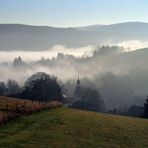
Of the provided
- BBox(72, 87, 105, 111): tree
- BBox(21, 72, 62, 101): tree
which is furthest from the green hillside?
BBox(72, 87, 105, 111): tree

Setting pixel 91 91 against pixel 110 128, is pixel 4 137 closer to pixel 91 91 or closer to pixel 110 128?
pixel 110 128

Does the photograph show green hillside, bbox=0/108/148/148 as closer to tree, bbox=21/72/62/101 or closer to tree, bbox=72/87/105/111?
tree, bbox=21/72/62/101

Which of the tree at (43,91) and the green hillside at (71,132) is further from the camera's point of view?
the tree at (43,91)

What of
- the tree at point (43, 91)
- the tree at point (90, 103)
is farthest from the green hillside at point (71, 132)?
the tree at point (90, 103)

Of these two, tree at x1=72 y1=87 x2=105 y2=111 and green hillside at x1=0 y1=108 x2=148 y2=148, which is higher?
tree at x1=72 y1=87 x2=105 y2=111

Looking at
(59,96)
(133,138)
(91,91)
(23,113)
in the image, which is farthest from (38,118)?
(91,91)

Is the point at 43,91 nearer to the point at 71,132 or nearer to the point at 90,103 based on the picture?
the point at 90,103

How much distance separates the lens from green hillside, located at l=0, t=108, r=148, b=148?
130ft

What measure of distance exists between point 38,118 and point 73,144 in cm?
1161

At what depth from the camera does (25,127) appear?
4547cm

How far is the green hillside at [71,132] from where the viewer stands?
3960 cm

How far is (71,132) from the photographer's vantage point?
44.7m

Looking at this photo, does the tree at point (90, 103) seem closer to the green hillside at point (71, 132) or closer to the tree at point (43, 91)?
the tree at point (43, 91)

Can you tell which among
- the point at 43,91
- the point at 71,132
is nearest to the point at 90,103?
the point at 43,91
